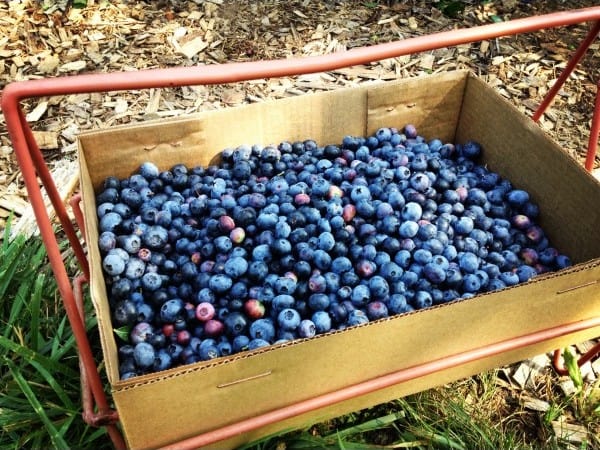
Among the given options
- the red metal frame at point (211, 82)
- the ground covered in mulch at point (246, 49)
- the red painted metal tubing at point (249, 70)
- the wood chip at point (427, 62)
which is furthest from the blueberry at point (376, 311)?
the wood chip at point (427, 62)

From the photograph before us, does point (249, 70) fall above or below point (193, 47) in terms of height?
above

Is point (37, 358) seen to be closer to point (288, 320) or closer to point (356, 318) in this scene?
point (288, 320)

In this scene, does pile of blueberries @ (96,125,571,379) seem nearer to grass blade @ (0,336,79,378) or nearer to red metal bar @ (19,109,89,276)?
red metal bar @ (19,109,89,276)

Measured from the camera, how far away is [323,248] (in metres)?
1.94

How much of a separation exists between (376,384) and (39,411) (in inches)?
44.5

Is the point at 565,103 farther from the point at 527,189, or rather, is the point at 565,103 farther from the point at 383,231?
the point at 383,231

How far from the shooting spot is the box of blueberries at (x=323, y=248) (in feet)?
4.70

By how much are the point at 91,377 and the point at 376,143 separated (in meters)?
1.58

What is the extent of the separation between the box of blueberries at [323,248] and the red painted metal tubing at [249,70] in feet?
1.85

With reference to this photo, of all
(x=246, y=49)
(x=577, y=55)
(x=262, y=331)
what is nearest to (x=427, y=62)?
(x=246, y=49)

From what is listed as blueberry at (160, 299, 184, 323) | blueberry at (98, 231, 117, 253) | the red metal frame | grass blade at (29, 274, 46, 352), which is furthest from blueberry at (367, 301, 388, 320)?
grass blade at (29, 274, 46, 352)

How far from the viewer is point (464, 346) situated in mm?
1615

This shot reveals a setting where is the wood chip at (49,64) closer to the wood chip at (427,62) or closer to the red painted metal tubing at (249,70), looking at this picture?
the wood chip at (427,62)

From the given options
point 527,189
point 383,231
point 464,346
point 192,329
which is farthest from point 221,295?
point 527,189
